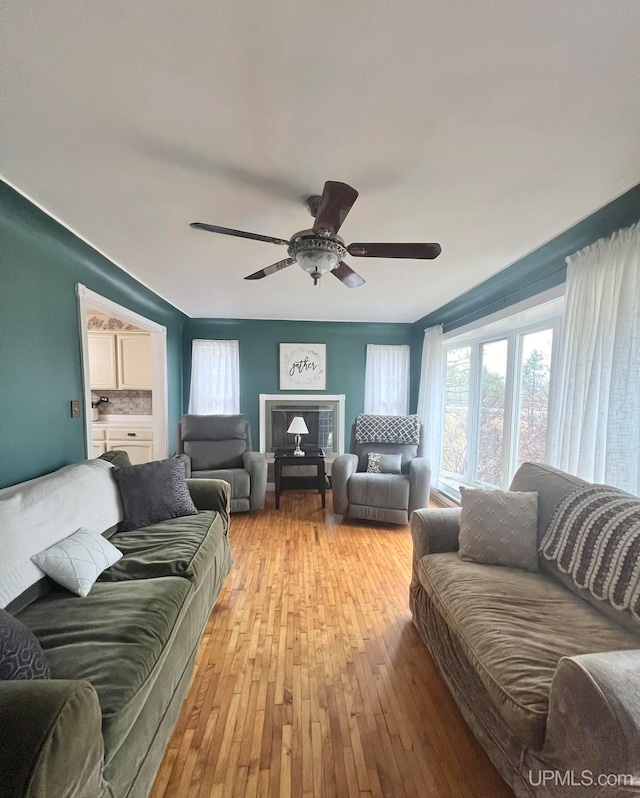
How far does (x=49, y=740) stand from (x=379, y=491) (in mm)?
2770

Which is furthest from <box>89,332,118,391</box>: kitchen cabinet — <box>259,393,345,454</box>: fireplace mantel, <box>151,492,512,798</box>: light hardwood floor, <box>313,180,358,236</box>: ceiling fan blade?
<box>313,180,358,236</box>: ceiling fan blade

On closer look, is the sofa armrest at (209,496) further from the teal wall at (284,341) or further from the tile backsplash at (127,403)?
the tile backsplash at (127,403)

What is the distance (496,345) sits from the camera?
3.28 m

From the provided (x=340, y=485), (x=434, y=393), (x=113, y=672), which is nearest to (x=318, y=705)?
(x=113, y=672)

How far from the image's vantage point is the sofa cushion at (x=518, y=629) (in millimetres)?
959

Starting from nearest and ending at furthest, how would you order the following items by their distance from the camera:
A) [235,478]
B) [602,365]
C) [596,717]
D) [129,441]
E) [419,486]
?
[596,717] → [602,365] → [419,486] → [235,478] → [129,441]

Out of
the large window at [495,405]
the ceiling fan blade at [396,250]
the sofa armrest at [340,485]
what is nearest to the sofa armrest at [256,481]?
the sofa armrest at [340,485]

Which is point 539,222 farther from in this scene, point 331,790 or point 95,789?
point 95,789

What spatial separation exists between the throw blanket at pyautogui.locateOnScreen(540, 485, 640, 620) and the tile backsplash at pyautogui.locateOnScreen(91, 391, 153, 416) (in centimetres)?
485

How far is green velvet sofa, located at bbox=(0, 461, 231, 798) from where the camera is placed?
644 mm

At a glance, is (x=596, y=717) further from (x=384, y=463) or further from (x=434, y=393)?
(x=434, y=393)

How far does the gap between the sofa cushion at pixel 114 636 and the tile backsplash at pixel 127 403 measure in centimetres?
372

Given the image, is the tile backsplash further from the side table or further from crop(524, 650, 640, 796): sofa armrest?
crop(524, 650, 640, 796): sofa armrest

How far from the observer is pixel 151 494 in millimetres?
2008
